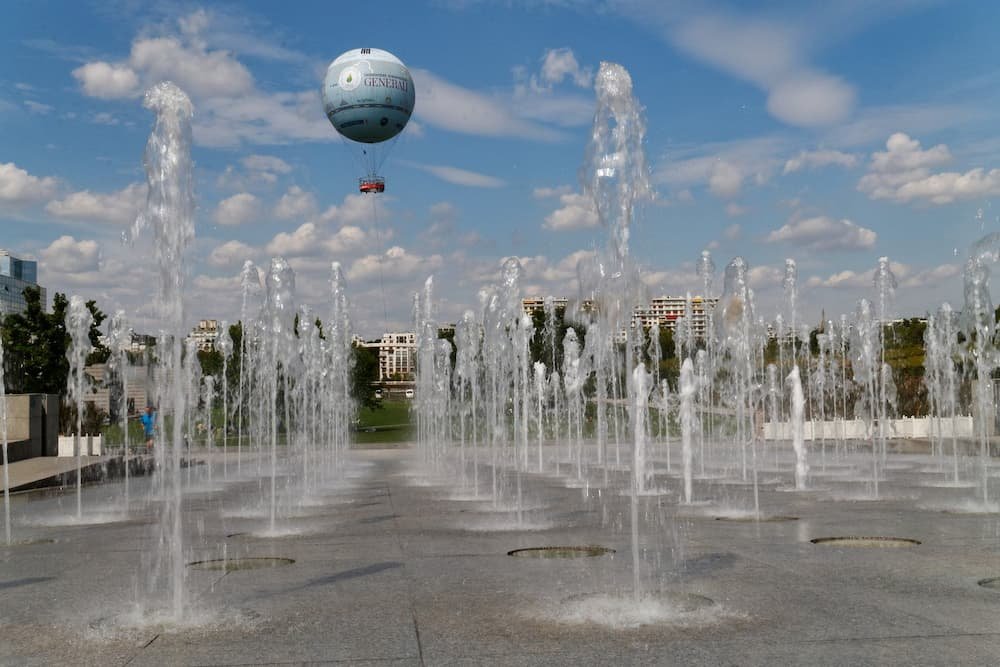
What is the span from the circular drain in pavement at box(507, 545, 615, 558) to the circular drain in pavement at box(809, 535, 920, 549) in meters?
2.29

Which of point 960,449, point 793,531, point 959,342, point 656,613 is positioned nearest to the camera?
point 656,613

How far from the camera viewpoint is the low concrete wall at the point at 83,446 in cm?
3164

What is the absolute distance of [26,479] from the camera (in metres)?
21.8

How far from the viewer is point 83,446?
107 ft

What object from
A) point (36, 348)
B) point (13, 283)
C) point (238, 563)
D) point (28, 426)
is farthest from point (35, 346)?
→ point (238, 563)

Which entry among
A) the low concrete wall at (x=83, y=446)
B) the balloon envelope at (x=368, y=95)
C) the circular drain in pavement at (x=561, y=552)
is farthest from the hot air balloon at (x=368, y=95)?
the circular drain in pavement at (x=561, y=552)

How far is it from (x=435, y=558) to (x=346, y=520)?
4.23m

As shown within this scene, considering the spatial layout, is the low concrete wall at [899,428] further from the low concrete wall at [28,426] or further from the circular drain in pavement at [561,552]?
the circular drain in pavement at [561,552]

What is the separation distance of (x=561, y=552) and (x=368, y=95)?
91.5 feet

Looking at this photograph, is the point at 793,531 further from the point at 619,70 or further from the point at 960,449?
the point at 960,449

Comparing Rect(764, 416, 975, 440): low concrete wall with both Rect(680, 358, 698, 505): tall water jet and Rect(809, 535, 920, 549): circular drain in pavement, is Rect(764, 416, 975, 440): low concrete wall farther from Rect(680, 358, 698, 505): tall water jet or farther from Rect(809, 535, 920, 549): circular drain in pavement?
Rect(809, 535, 920, 549): circular drain in pavement

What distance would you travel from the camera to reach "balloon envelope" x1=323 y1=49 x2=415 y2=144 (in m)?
35.8

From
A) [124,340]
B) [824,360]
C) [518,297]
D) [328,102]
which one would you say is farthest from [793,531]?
[824,360]

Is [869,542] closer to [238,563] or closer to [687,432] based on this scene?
[687,432]
